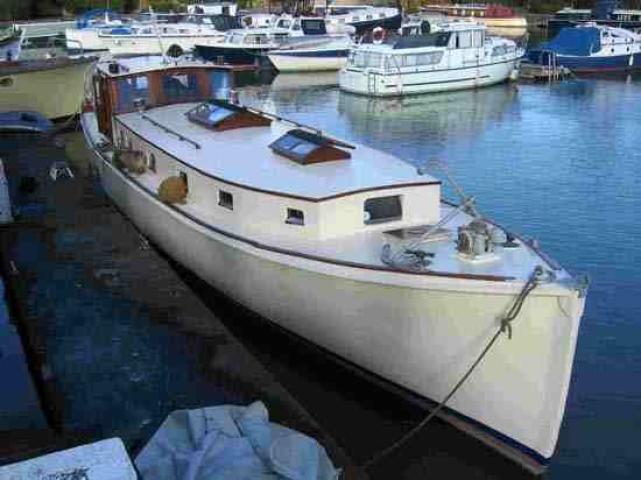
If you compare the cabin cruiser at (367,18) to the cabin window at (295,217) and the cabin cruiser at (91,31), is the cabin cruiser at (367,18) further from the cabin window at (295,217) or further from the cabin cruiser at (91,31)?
the cabin window at (295,217)

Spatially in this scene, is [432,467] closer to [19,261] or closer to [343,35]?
[19,261]

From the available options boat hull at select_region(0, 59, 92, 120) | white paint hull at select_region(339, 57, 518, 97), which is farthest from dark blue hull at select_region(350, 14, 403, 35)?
boat hull at select_region(0, 59, 92, 120)

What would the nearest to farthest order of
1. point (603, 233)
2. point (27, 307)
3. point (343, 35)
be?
point (27, 307) < point (603, 233) < point (343, 35)

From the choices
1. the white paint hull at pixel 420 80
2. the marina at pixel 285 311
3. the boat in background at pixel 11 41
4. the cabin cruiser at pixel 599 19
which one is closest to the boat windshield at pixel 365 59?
the white paint hull at pixel 420 80

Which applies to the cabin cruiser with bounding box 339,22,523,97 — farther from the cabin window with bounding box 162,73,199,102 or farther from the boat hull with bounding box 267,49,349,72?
the cabin window with bounding box 162,73,199,102

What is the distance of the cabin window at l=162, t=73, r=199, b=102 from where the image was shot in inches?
723

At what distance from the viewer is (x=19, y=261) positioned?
1426 centimetres

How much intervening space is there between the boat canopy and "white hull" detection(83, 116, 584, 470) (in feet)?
136

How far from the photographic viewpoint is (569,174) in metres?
25.4

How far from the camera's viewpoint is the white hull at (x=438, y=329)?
9742mm

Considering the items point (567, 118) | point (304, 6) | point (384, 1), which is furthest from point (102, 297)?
A: point (384, 1)

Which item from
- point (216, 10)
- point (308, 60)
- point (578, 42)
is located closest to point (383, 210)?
point (308, 60)

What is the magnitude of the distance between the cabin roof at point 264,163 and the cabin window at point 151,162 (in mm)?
372

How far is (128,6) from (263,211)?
71778 mm
